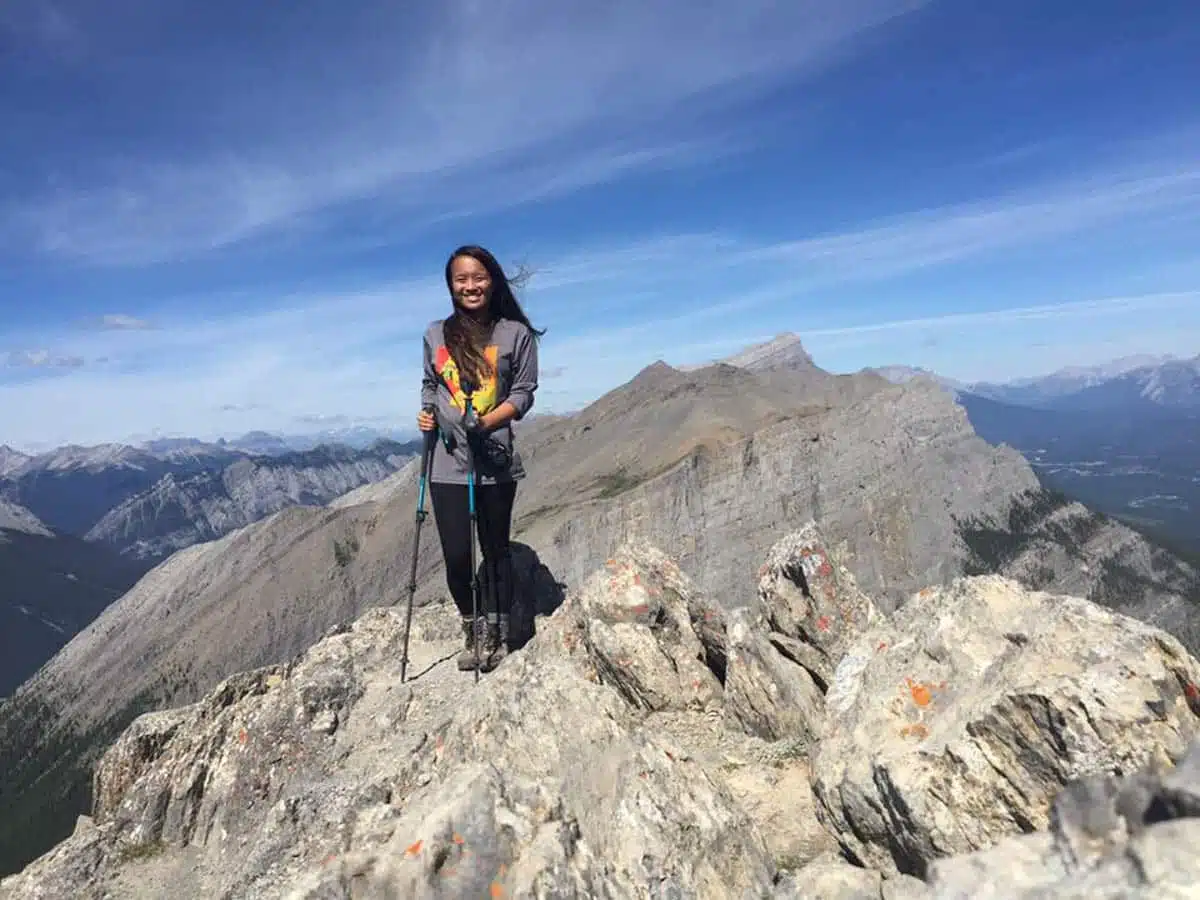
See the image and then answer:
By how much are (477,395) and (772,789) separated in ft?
20.8

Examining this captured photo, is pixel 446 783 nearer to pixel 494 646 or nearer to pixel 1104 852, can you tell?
pixel 1104 852

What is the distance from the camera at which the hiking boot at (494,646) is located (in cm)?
1179

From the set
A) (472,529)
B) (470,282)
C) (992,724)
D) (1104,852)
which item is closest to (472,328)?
(470,282)

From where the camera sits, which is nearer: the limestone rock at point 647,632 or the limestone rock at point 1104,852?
the limestone rock at point 1104,852

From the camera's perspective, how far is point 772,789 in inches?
309

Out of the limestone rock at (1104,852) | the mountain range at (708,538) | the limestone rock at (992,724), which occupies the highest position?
the limestone rock at (1104,852)

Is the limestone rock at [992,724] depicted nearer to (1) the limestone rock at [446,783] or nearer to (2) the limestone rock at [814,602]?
(1) the limestone rock at [446,783]

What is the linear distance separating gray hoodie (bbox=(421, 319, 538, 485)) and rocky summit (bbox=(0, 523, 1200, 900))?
11.7 feet

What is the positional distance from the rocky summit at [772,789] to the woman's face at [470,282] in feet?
17.4

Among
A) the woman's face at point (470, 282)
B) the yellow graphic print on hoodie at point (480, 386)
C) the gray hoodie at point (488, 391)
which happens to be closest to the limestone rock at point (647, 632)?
the gray hoodie at point (488, 391)

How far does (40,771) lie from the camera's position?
607ft

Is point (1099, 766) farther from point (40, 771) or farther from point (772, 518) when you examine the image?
point (40, 771)

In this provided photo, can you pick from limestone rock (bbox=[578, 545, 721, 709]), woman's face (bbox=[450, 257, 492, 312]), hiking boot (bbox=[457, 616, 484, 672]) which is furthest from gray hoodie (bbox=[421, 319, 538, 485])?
limestone rock (bbox=[578, 545, 721, 709])

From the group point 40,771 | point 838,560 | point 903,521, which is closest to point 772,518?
point 903,521
